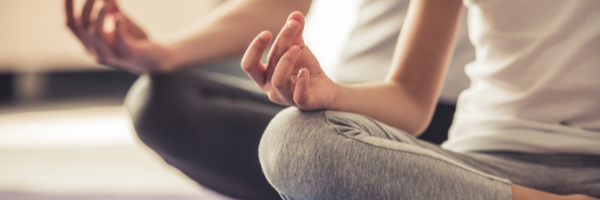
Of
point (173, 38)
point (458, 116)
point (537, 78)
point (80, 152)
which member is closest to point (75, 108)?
point (80, 152)

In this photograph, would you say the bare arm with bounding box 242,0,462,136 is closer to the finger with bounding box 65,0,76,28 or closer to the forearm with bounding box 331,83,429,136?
the forearm with bounding box 331,83,429,136

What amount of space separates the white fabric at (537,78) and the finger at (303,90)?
261 mm

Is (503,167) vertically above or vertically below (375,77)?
below

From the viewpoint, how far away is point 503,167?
19.9 inches

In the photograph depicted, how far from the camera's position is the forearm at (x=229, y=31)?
731 millimetres

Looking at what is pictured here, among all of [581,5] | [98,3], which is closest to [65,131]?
[98,3]

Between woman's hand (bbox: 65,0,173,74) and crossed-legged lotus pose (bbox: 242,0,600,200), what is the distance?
1.02 feet

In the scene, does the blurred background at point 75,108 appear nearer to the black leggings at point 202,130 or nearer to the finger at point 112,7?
the black leggings at point 202,130

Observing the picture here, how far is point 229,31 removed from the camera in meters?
0.75

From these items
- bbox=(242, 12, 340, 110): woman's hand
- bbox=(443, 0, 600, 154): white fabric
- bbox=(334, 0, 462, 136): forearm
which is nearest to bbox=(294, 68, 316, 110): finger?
bbox=(242, 12, 340, 110): woman's hand

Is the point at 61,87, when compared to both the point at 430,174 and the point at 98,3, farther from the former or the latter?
the point at 430,174

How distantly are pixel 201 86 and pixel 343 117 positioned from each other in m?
0.32

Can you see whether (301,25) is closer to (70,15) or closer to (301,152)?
(301,152)

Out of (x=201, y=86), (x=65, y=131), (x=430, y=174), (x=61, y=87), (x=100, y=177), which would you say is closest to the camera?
(x=430, y=174)
